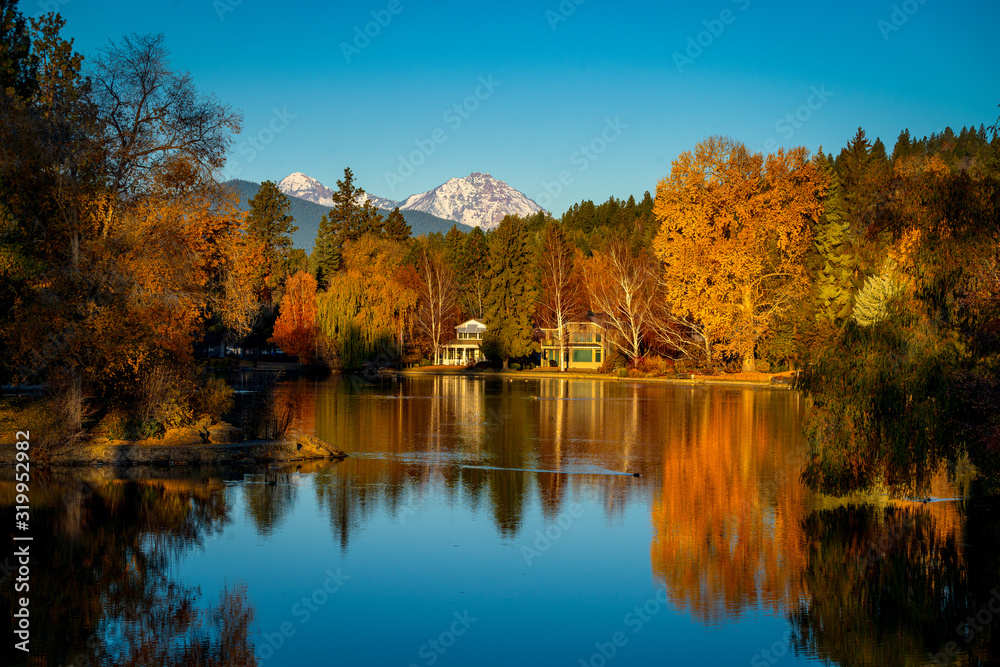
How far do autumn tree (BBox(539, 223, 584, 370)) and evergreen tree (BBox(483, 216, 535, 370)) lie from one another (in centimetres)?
201

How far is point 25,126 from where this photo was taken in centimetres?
2172

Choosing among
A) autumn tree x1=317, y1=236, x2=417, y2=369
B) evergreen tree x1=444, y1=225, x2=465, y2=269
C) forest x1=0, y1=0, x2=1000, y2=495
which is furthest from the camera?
evergreen tree x1=444, y1=225, x2=465, y2=269

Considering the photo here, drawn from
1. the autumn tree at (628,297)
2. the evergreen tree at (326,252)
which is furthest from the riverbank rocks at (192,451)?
the evergreen tree at (326,252)

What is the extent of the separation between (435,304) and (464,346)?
215 inches

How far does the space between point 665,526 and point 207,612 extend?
8.14 meters

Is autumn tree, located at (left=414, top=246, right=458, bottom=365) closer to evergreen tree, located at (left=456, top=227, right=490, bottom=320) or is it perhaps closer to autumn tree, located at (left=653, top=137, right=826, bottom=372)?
evergreen tree, located at (left=456, top=227, right=490, bottom=320)

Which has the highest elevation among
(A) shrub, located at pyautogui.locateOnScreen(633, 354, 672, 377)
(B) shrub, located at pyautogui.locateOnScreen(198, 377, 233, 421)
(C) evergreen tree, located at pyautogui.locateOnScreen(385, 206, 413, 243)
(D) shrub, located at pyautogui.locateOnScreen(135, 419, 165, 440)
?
(C) evergreen tree, located at pyautogui.locateOnScreen(385, 206, 413, 243)

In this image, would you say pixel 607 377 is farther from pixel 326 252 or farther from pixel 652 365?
pixel 326 252

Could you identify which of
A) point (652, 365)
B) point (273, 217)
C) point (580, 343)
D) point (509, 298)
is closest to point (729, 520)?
point (652, 365)

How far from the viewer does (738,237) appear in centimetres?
6241

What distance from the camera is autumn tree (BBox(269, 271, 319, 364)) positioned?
82.4m

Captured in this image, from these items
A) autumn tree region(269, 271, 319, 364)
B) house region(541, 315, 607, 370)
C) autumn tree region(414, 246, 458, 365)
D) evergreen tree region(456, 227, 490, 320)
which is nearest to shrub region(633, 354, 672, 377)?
house region(541, 315, 607, 370)

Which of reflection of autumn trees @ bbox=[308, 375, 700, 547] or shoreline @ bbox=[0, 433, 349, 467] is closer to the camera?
reflection of autumn trees @ bbox=[308, 375, 700, 547]

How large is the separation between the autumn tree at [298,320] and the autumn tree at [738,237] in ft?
118
